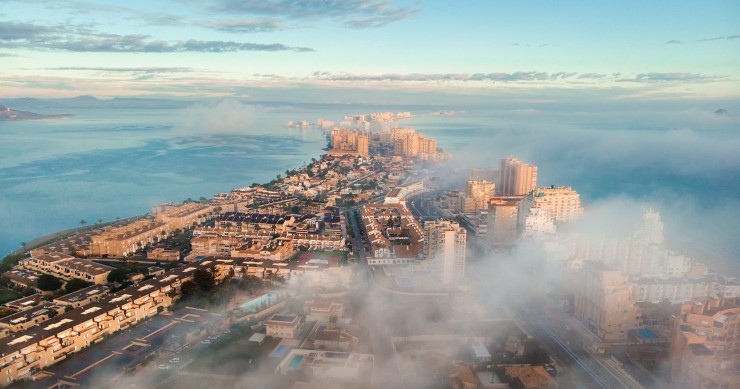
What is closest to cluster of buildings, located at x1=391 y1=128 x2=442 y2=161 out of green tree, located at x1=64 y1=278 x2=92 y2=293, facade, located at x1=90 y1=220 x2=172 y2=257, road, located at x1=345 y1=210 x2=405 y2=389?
facade, located at x1=90 y1=220 x2=172 y2=257

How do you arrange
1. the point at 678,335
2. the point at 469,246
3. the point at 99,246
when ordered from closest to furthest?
1. the point at 678,335
2. the point at 99,246
3. the point at 469,246

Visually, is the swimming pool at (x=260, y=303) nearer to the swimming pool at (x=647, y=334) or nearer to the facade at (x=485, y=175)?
the swimming pool at (x=647, y=334)

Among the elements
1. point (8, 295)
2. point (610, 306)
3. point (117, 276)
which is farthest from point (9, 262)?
point (610, 306)

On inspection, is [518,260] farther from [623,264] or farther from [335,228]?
[335,228]

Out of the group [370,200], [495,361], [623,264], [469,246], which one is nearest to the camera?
[495,361]

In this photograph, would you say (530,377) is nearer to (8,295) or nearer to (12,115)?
(8,295)

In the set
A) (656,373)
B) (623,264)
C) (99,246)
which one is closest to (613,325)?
(656,373)
